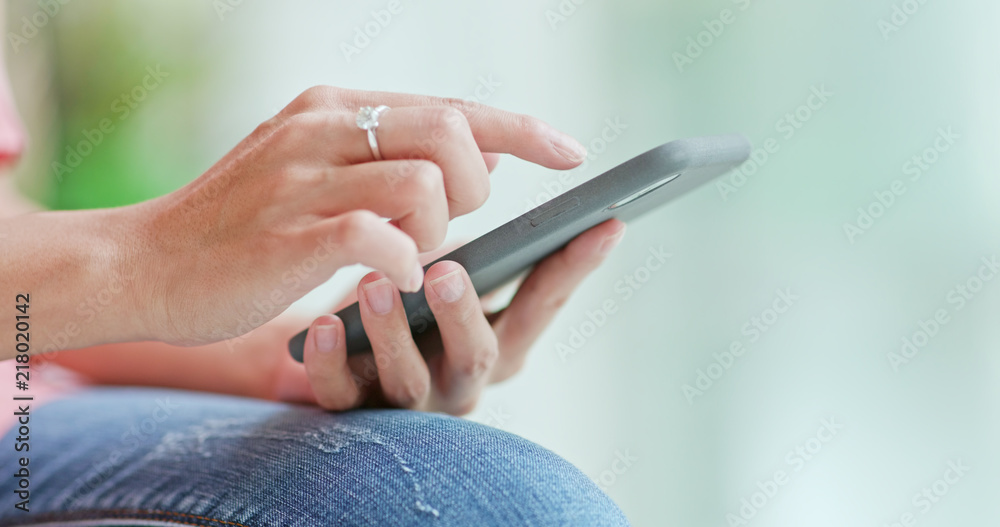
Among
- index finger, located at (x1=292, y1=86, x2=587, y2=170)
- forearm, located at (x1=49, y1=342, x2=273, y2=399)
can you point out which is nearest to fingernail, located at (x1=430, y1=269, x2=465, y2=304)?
index finger, located at (x1=292, y1=86, x2=587, y2=170)

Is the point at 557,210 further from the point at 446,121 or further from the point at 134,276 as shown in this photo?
the point at 134,276

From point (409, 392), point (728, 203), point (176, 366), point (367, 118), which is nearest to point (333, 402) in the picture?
point (409, 392)

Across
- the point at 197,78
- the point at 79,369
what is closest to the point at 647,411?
the point at 79,369

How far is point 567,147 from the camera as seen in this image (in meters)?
0.56

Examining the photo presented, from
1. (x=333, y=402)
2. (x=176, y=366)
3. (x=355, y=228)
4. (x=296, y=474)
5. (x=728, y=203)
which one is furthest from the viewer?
(x=728, y=203)

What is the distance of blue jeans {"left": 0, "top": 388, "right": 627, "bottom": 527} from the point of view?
1.61 ft

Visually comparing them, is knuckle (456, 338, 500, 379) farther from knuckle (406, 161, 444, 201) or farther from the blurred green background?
the blurred green background

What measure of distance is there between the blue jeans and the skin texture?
3.4 inches

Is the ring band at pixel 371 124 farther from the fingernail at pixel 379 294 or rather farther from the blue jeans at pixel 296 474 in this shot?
the blue jeans at pixel 296 474

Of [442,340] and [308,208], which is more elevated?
[308,208]

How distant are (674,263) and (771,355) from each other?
338mm

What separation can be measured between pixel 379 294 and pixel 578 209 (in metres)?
0.19

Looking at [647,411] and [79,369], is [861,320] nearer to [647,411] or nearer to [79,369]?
[647,411]

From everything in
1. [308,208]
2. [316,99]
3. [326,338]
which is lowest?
[326,338]
